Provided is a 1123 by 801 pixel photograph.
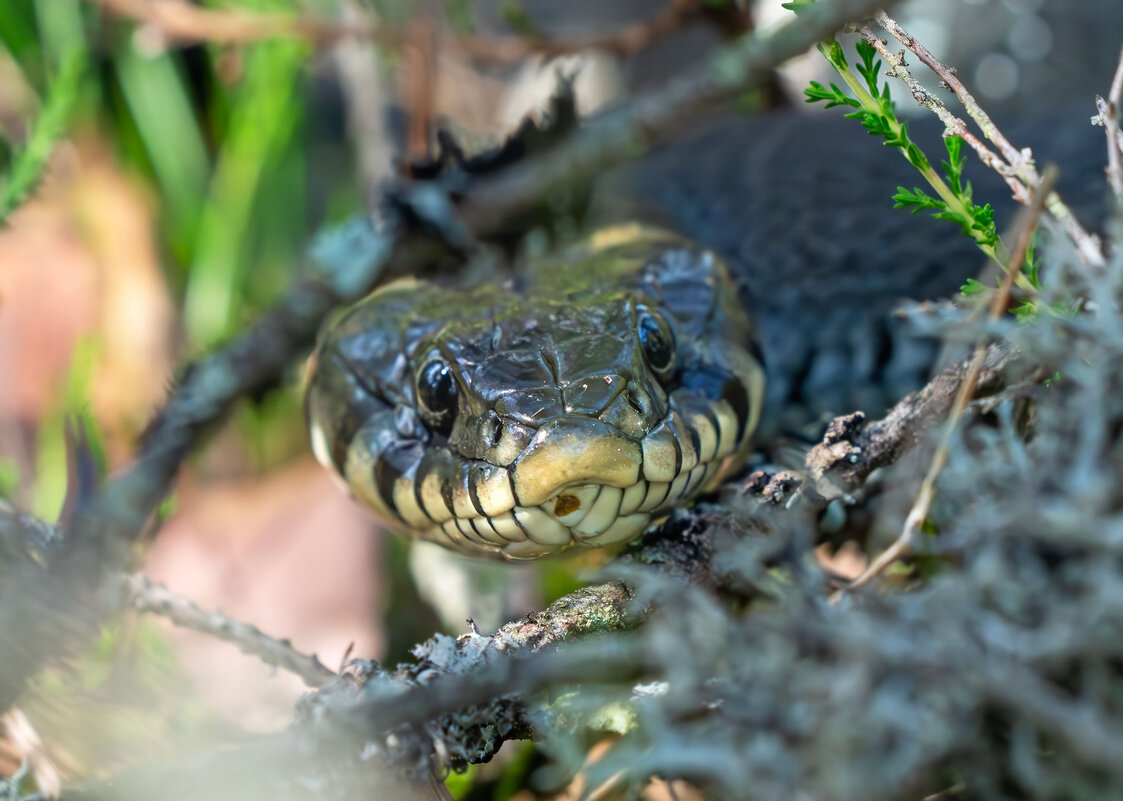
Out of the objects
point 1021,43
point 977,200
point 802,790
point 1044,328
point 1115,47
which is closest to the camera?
point 802,790

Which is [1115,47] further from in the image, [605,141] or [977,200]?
[605,141]

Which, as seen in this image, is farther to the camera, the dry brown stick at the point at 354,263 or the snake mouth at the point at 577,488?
the dry brown stick at the point at 354,263

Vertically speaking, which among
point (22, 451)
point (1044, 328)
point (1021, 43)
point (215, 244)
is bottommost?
point (22, 451)

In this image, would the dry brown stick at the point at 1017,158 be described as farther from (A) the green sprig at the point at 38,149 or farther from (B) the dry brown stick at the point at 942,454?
(A) the green sprig at the point at 38,149

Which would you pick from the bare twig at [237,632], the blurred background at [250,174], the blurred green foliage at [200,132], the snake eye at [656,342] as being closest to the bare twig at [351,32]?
the blurred background at [250,174]

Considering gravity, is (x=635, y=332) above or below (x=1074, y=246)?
below

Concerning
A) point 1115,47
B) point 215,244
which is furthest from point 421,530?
point 1115,47

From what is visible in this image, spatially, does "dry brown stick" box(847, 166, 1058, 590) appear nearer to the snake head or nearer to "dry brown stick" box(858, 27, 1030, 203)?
"dry brown stick" box(858, 27, 1030, 203)
